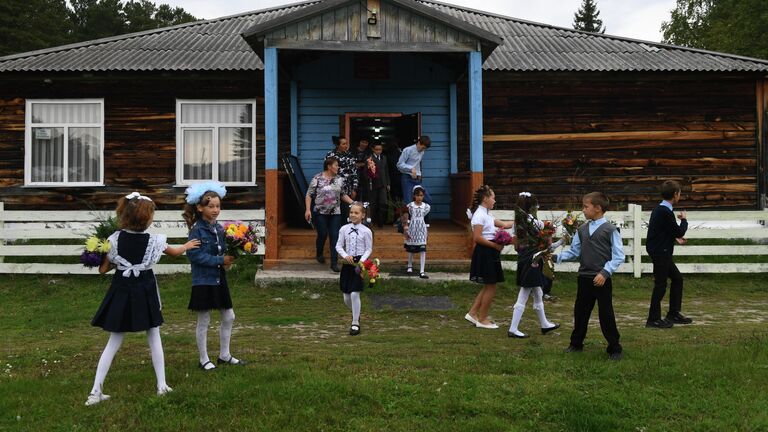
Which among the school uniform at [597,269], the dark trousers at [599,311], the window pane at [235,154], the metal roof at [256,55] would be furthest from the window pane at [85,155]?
the dark trousers at [599,311]

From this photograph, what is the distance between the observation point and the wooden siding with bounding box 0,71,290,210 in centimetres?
1560

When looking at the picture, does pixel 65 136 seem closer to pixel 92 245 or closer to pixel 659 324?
pixel 92 245

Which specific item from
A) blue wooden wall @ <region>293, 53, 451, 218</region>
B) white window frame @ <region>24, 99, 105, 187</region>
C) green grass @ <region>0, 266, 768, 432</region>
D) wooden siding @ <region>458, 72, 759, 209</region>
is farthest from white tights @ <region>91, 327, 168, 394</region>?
wooden siding @ <region>458, 72, 759, 209</region>

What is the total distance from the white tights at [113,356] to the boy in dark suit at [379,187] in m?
8.08

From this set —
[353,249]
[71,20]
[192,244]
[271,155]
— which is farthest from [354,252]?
[71,20]

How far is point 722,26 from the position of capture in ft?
143

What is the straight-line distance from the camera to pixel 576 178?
1595 centimetres

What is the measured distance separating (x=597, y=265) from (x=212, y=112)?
446 inches

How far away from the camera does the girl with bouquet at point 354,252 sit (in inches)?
310

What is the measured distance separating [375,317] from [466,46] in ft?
17.7

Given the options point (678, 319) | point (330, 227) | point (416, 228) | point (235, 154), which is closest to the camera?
point (678, 319)

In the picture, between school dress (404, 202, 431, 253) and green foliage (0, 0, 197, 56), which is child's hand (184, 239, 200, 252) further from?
green foliage (0, 0, 197, 56)

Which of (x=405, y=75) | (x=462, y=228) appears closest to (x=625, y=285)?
(x=462, y=228)

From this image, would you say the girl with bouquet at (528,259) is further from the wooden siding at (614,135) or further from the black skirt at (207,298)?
the wooden siding at (614,135)
